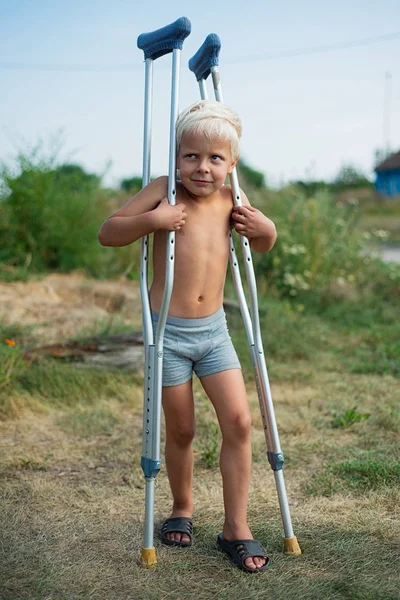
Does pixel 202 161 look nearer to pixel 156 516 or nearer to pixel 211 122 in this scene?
pixel 211 122

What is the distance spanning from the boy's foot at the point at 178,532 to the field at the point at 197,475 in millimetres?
55

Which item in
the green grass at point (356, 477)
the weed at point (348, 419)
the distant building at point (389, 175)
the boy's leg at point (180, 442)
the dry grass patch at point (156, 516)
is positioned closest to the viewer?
the dry grass patch at point (156, 516)

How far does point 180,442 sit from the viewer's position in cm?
302

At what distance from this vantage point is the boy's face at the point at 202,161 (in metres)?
2.74

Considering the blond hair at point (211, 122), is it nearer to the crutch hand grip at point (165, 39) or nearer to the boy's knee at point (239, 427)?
the crutch hand grip at point (165, 39)

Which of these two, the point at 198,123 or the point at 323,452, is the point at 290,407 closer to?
the point at 323,452

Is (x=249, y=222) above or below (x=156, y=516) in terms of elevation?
above

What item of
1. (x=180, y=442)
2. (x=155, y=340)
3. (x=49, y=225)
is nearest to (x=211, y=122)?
(x=155, y=340)

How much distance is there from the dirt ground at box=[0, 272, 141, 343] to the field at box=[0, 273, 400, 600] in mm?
28

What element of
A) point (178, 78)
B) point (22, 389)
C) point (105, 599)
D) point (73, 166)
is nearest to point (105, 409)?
point (22, 389)

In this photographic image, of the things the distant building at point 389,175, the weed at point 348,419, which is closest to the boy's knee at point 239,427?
the weed at point 348,419

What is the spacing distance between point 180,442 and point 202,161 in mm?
1175

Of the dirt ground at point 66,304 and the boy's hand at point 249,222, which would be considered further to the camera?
the dirt ground at point 66,304

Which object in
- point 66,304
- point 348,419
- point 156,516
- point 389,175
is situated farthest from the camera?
point 389,175
